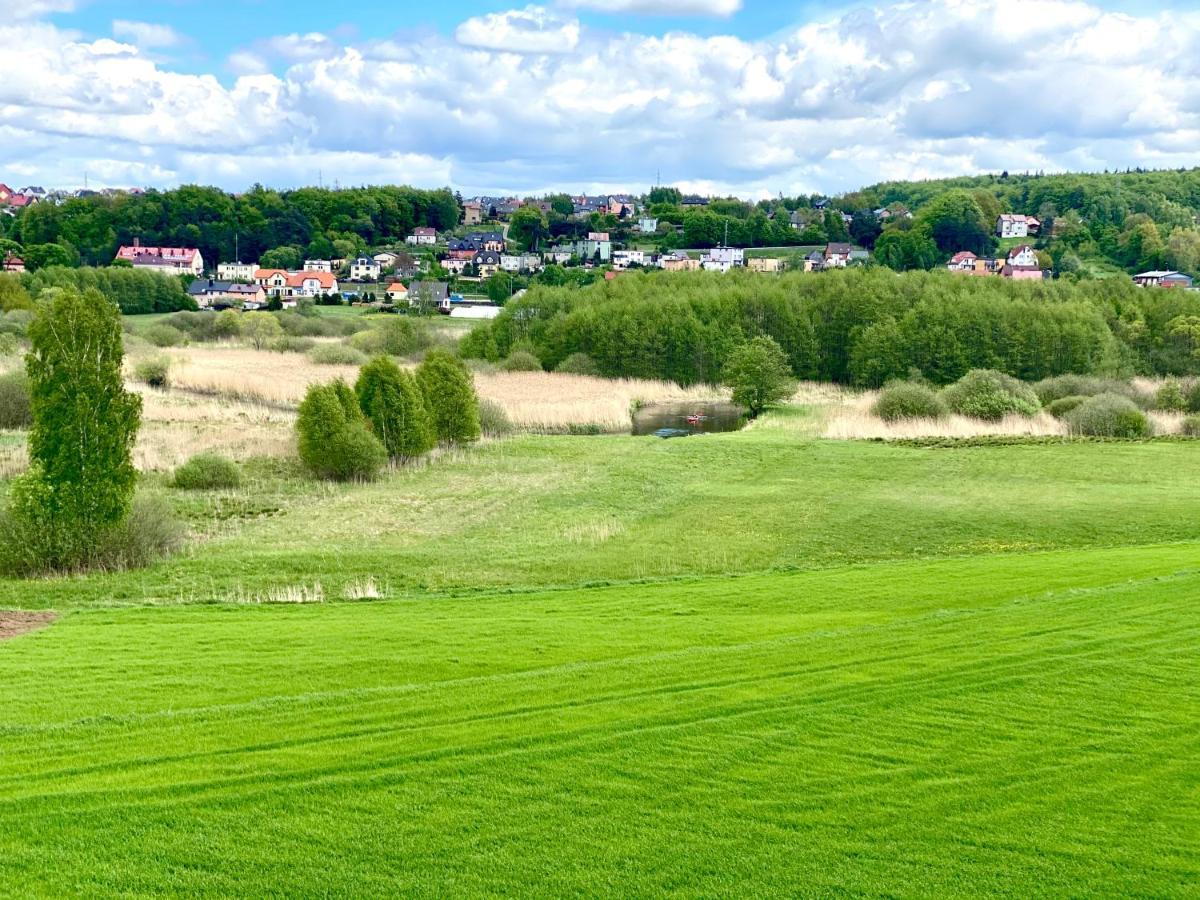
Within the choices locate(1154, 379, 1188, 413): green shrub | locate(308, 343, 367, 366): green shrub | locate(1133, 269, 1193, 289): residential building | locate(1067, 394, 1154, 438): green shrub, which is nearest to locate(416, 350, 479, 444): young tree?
locate(1067, 394, 1154, 438): green shrub

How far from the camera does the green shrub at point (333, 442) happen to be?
1519 inches

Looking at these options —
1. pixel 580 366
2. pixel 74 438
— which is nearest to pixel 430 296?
pixel 580 366

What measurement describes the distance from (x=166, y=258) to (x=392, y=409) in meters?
128

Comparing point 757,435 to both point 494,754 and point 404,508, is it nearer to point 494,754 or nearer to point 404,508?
point 404,508

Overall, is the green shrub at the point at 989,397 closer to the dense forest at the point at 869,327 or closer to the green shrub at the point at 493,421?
the dense forest at the point at 869,327

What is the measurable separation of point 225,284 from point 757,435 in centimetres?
10350

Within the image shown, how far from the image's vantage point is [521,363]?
271 ft

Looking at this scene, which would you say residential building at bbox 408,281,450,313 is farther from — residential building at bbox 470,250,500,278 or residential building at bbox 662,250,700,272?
residential building at bbox 470,250,500,278

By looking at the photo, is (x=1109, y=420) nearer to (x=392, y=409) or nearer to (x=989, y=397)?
(x=989, y=397)

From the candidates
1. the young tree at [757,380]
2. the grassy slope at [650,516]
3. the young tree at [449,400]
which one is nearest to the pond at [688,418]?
the young tree at [757,380]

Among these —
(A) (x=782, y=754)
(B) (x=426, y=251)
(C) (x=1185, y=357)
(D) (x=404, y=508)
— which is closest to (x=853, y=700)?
(A) (x=782, y=754)

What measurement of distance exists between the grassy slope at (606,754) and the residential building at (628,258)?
152 meters

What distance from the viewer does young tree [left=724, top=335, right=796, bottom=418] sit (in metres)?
65.1

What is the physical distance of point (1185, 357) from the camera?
7925 centimetres
